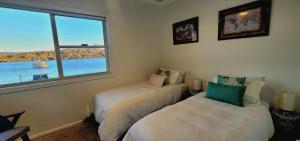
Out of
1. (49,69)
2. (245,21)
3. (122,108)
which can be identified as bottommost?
(122,108)

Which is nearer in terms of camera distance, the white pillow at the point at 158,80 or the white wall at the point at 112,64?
the white wall at the point at 112,64

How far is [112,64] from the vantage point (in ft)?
9.60

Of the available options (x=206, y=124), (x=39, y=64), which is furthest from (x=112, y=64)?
(x=206, y=124)

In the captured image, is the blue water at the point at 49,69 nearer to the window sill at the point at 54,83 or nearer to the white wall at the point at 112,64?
the window sill at the point at 54,83

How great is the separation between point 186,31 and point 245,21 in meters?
1.13

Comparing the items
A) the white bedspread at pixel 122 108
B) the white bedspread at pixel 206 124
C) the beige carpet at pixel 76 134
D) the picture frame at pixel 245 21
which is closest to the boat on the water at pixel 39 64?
the white bedspread at pixel 122 108

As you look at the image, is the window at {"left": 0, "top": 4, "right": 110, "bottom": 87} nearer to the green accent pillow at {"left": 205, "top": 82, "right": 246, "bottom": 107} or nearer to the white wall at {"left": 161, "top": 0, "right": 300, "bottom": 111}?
the white wall at {"left": 161, "top": 0, "right": 300, "bottom": 111}

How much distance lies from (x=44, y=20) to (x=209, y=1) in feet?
9.50

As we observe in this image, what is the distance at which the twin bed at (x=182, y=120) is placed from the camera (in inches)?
47.8

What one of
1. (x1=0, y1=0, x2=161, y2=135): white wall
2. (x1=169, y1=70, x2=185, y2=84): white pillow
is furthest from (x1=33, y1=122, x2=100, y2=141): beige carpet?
(x1=169, y1=70, x2=185, y2=84): white pillow

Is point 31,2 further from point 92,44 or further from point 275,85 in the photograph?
point 275,85

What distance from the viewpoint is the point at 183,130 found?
1.26 m

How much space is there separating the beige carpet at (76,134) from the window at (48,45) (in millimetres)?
944

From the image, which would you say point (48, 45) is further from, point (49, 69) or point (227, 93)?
point (227, 93)
